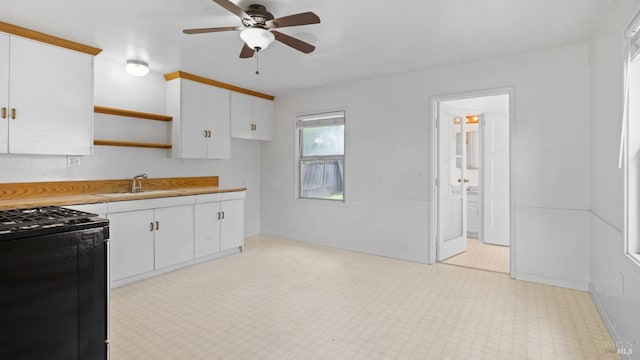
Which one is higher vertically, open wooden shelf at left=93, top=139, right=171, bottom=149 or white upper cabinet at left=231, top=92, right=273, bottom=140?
white upper cabinet at left=231, top=92, right=273, bottom=140

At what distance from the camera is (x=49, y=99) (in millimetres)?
3164

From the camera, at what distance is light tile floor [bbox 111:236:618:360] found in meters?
2.24

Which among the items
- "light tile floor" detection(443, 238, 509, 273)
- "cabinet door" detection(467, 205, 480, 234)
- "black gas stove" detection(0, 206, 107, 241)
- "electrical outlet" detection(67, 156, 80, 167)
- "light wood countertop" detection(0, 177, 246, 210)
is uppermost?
"electrical outlet" detection(67, 156, 80, 167)

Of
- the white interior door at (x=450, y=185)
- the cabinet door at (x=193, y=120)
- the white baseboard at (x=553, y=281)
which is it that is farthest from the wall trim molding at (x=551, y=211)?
the cabinet door at (x=193, y=120)

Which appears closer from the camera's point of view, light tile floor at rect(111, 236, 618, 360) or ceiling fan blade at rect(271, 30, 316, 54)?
light tile floor at rect(111, 236, 618, 360)

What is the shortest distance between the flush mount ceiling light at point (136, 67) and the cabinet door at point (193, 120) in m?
0.53

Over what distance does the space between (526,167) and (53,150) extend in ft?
16.2

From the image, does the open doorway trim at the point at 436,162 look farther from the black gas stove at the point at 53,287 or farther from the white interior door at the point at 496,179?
the black gas stove at the point at 53,287

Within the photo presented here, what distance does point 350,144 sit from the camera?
4.89 meters

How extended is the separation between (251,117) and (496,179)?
165 inches

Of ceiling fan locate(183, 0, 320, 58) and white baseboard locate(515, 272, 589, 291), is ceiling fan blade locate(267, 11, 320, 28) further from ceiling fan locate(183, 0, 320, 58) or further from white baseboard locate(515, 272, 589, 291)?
white baseboard locate(515, 272, 589, 291)

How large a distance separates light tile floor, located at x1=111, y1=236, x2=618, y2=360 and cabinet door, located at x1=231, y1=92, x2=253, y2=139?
2210 mm

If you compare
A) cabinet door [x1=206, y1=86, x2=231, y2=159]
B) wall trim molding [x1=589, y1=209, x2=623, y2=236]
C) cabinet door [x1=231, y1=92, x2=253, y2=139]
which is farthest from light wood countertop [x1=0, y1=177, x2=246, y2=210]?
wall trim molding [x1=589, y1=209, x2=623, y2=236]

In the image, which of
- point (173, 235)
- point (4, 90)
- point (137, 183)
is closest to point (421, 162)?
point (173, 235)
